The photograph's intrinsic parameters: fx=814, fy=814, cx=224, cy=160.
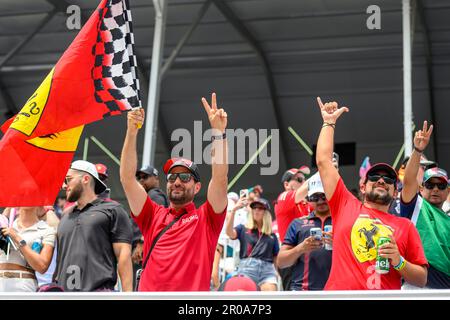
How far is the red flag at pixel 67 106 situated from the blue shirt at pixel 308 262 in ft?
5.10

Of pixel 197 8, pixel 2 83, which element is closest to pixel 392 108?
pixel 197 8

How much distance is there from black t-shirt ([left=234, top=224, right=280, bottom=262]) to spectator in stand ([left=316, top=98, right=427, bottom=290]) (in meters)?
3.58

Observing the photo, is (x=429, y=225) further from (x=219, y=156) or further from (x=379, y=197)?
(x=219, y=156)

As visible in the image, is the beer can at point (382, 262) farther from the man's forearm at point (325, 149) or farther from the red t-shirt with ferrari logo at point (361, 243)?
the man's forearm at point (325, 149)

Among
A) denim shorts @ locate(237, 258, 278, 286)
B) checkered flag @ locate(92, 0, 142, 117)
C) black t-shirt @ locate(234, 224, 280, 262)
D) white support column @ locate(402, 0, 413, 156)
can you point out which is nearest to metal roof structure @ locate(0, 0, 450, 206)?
white support column @ locate(402, 0, 413, 156)

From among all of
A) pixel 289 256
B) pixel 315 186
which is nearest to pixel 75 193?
pixel 289 256

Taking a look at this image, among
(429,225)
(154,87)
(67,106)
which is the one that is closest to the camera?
(429,225)

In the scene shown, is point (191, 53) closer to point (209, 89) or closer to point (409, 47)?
point (209, 89)

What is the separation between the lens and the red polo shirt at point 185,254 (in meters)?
5.10

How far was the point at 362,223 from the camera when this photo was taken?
4805 millimetres

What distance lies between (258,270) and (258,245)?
1.01 feet

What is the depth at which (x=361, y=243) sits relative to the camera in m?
4.71

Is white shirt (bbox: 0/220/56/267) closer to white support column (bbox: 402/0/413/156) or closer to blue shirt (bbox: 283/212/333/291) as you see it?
blue shirt (bbox: 283/212/333/291)

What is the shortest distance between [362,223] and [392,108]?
14.1 metres
